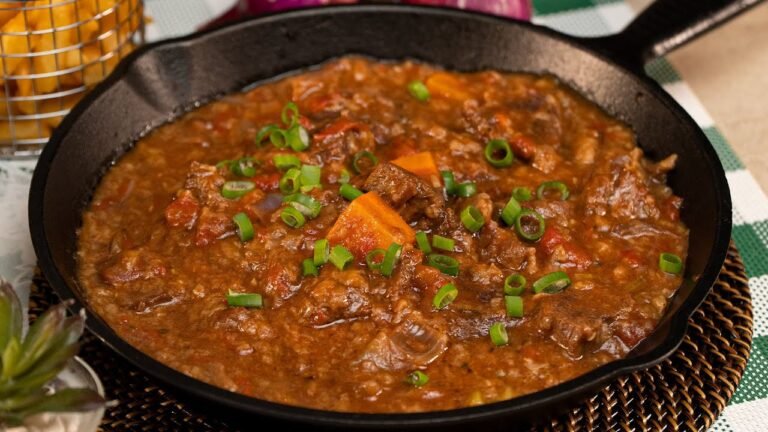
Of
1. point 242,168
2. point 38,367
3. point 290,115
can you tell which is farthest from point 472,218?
point 38,367

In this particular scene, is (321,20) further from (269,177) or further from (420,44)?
(269,177)

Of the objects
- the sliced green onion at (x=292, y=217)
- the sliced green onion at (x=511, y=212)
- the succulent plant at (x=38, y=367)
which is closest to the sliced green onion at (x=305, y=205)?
the sliced green onion at (x=292, y=217)

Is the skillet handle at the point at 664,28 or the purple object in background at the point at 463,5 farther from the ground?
the skillet handle at the point at 664,28

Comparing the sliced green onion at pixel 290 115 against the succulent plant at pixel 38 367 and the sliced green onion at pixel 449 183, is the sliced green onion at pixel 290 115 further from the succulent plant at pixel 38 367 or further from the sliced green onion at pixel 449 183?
the succulent plant at pixel 38 367

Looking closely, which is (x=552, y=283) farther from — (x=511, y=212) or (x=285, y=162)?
(x=285, y=162)

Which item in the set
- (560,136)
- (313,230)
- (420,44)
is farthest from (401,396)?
(420,44)

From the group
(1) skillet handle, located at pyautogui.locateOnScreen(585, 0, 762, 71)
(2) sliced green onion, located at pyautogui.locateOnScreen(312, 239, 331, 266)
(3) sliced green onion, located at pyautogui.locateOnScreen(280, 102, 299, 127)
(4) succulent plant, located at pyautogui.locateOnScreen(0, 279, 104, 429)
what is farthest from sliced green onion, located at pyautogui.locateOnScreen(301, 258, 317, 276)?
(1) skillet handle, located at pyautogui.locateOnScreen(585, 0, 762, 71)
